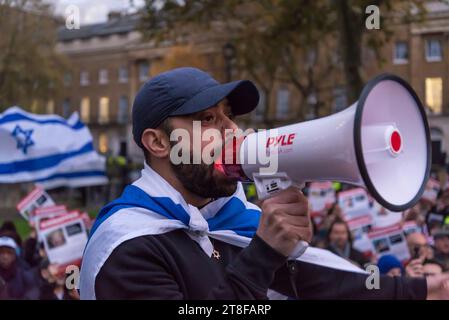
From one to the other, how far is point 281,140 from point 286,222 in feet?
0.73

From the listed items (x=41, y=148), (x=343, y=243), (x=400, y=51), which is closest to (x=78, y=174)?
(x=41, y=148)

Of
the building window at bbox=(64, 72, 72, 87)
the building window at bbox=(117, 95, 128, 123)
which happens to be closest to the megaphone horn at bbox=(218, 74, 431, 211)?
the building window at bbox=(64, 72, 72, 87)

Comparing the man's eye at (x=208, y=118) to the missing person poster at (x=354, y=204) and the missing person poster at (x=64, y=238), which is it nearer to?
the missing person poster at (x=64, y=238)

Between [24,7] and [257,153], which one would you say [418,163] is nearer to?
[257,153]

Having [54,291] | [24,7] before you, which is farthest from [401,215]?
[24,7]

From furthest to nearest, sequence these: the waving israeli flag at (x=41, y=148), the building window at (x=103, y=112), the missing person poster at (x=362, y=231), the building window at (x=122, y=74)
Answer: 1. the building window at (x=103, y=112)
2. the building window at (x=122, y=74)
3. the waving israeli flag at (x=41, y=148)
4. the missing person poster at (x=362, y=231)

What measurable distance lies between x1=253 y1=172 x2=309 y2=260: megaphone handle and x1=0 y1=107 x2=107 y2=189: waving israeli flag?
759 centimetres

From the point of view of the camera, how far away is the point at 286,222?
1.95 meters

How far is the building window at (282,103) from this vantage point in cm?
3978

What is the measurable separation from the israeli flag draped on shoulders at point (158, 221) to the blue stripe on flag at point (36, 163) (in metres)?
7.34

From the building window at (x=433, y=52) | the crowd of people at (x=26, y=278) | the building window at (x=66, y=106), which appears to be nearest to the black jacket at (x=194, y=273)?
the crowd of people at (x=26, y=278)

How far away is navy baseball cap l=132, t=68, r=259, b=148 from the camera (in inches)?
88.7

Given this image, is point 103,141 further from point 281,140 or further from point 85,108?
point 281,140

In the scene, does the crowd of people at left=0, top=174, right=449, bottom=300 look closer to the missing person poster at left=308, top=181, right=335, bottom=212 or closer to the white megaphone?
the missing person poster at left=308, top=181, right=335, bottom=212
